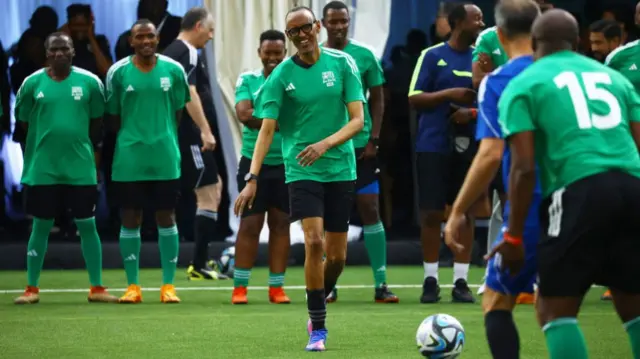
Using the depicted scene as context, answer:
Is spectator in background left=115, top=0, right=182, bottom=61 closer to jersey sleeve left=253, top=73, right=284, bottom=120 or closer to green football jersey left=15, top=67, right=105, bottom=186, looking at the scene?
green football jersey left=15, top=67, right=105, bottom=186

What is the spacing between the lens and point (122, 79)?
11.5m

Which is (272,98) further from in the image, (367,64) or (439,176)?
(439,176)

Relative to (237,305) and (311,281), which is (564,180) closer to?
(311,281)

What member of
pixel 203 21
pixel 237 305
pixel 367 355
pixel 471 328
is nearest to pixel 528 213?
pixel 367 355

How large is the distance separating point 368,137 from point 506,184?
544 cm

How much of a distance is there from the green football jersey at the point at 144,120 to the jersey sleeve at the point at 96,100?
0.09 m

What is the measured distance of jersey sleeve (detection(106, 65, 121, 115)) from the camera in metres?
11.6

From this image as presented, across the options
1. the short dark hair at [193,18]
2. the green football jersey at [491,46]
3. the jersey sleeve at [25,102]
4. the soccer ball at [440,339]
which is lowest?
the soccer ball at [440,339]

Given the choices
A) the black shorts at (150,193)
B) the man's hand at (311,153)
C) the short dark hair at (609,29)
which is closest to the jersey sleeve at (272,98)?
the man's hand at (311,153)

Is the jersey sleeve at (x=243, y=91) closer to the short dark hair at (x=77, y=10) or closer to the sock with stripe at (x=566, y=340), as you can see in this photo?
the short dark hair at (x=77, y=10)

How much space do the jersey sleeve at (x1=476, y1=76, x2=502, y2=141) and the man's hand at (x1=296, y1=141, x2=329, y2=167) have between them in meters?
2.09

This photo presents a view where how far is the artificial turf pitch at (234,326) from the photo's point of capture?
8094 millimetres

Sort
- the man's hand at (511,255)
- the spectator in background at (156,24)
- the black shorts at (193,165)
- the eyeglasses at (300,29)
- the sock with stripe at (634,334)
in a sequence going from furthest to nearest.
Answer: the spectator in background at (156,24), the black shorts at (193,165), the eyeglasses at (300,29), the sock with stripe at (634,334), the man's hand at (511,255)

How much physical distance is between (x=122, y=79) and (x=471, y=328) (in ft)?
13.2
